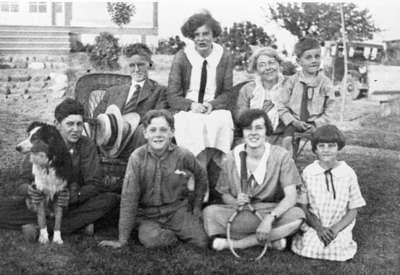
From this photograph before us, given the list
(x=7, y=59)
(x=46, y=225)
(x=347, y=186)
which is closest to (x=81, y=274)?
(x=46, y=225)

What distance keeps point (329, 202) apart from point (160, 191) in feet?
3.78

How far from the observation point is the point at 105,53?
7.13m

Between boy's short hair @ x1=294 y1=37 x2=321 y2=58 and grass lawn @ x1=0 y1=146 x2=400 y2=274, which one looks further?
boy's short hair @ x1=294 y1=37 x2=321 y2=58

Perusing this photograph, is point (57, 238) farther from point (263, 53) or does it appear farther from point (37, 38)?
point (37, 38)

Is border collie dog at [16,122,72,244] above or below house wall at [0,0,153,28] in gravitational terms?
below

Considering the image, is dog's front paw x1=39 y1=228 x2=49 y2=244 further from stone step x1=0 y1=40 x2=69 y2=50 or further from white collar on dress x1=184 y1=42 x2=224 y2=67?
stone step x1=0 y1=40 x2=69 y2=50

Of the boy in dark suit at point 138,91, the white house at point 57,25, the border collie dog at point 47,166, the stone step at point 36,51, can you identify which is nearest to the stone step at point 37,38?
the white house at point 57,25

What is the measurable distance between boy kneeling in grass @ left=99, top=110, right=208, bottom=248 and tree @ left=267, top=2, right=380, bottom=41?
1.78m

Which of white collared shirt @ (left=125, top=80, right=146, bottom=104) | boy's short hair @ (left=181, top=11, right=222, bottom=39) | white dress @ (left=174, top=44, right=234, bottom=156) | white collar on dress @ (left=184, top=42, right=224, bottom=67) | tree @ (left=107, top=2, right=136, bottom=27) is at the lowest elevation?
white dress @ (left=174, top=44, right=234, bottom=156)

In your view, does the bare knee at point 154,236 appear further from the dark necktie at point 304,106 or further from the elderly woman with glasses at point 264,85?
the dark necktie at point 304,106

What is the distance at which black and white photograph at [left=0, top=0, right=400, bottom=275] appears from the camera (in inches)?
119

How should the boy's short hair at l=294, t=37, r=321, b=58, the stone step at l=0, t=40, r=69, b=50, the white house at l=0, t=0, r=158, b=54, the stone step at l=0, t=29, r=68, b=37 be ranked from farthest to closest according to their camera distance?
the stone step at l=0, t=29, r=68, b=37, the stone step at l=0, t=40, r=69, b=50, the white house at l=0, t=0, r=158, b=54, the boy's short hair at l=294, t=37, r=321, b=58

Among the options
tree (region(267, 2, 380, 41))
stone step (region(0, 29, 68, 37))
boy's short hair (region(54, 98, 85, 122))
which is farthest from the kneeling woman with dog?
stone step (region(0, 29, 68, 37))

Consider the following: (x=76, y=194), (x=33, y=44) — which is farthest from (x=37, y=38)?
(x=76, y=194)
